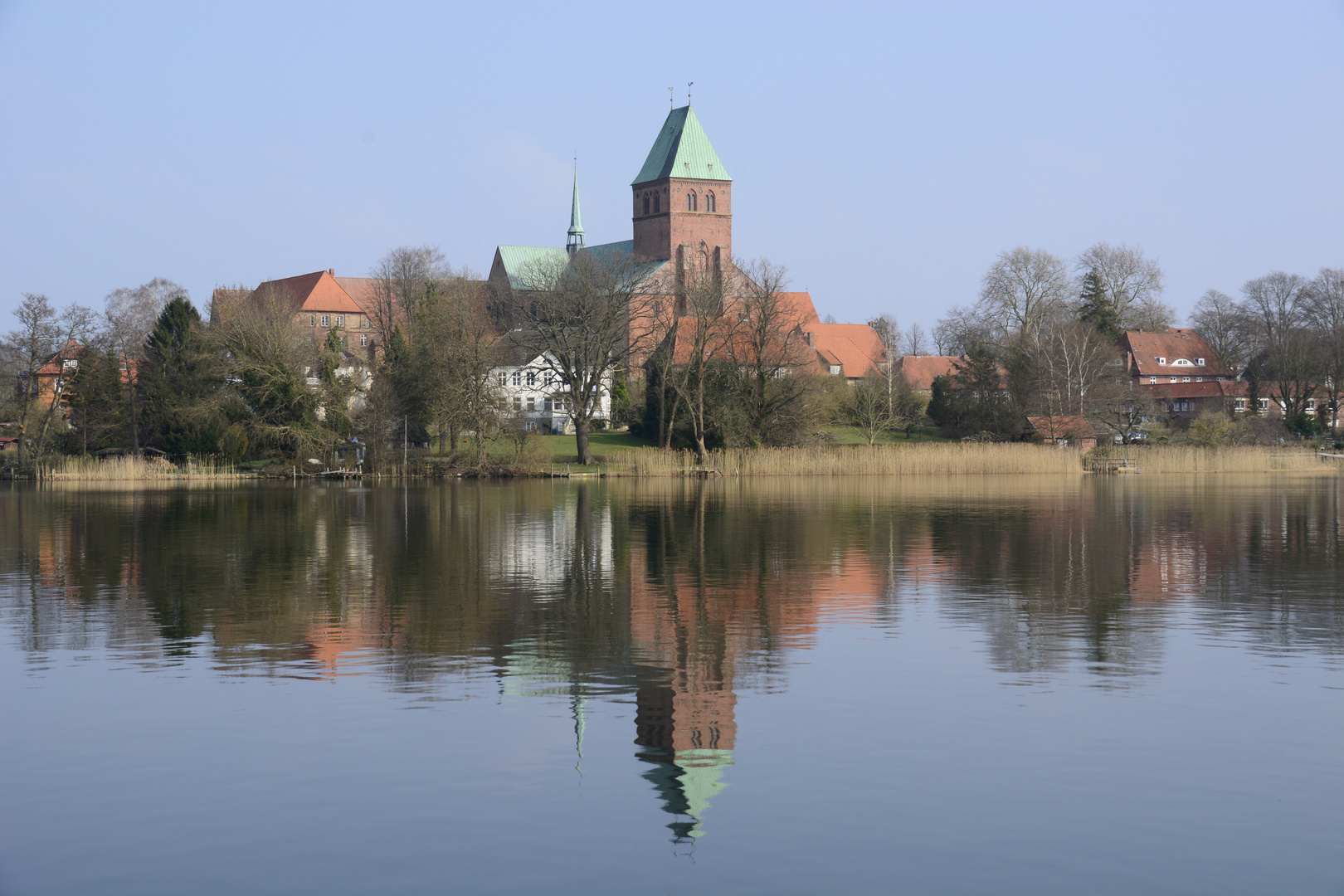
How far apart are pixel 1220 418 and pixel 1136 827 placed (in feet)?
233

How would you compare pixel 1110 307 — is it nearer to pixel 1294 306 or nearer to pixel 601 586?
pixel 1294 306

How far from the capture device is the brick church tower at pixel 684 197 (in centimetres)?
11544

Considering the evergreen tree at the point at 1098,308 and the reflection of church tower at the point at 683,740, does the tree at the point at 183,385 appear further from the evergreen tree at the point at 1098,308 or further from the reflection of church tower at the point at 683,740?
the evergreen tree at the point at 1098,308

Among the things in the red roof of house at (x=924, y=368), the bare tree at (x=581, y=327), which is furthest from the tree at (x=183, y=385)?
the red roof of house at (x=924, y=368)

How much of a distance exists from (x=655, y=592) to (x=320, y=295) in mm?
109563

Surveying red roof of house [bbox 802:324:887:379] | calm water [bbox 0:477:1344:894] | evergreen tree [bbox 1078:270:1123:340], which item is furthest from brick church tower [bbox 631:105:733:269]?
calm water [bbox 0:477:1344:894]

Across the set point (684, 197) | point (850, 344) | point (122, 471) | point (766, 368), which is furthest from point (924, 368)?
point (122, 471)

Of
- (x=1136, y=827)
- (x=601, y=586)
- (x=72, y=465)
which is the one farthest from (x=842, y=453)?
(x=1136, y=827)

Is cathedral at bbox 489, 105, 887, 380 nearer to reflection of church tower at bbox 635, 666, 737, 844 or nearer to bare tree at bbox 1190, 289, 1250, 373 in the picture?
bare tree at bbox 1190, 289, 1250, 373

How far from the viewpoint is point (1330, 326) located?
282ft

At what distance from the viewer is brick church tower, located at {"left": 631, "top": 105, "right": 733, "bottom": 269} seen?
11544 cm

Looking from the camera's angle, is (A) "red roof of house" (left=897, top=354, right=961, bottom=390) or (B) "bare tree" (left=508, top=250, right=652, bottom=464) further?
(A) "red roof of house" (left=897, top=354, right=961, bottom=390)

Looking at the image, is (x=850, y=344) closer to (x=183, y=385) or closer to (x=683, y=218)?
(x=683, y=218)

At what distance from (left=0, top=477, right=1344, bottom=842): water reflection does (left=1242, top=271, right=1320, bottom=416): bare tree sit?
54.4m
